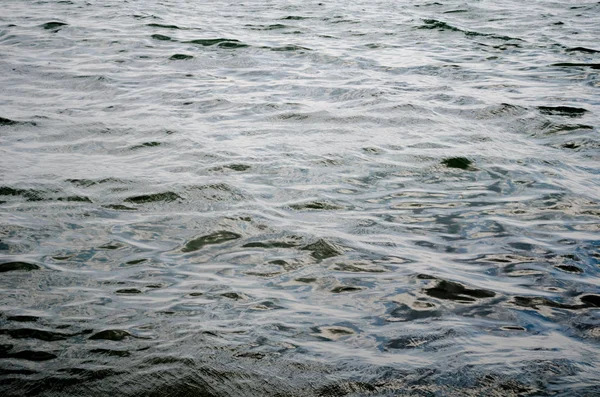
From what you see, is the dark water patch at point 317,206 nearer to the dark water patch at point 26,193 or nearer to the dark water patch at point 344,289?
the dark water patch at point 344,289

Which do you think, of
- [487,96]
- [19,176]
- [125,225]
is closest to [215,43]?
[487,96]

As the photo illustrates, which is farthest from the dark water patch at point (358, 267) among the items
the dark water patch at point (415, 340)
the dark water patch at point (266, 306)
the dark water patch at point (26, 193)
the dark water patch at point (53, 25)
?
the dark water patch at point (53, 25)

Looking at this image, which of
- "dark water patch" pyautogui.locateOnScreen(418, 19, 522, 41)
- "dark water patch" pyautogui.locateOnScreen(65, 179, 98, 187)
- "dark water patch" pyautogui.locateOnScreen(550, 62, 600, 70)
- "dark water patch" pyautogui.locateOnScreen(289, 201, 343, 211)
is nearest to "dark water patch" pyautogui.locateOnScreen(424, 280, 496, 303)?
"dark water patch" pyautogui.locateOnScreen(289, 201, 343, 211)

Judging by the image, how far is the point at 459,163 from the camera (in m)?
5.92

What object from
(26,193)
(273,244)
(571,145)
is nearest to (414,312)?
(273,244)

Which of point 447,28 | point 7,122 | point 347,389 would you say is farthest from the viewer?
point 447,28

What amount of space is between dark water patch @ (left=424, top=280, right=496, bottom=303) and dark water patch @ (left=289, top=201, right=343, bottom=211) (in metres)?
1.32

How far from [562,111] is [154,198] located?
4.97 metres

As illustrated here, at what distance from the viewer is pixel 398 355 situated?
3.18m

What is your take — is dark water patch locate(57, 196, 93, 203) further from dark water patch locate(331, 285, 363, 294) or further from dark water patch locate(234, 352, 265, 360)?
dark water patch locate(234, 352, 265, 360)

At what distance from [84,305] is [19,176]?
2263mm

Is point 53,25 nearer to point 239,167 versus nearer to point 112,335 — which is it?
point 239,167

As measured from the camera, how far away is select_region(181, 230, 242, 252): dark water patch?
4.32 m

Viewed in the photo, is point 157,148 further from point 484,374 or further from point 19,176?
point 484,374
